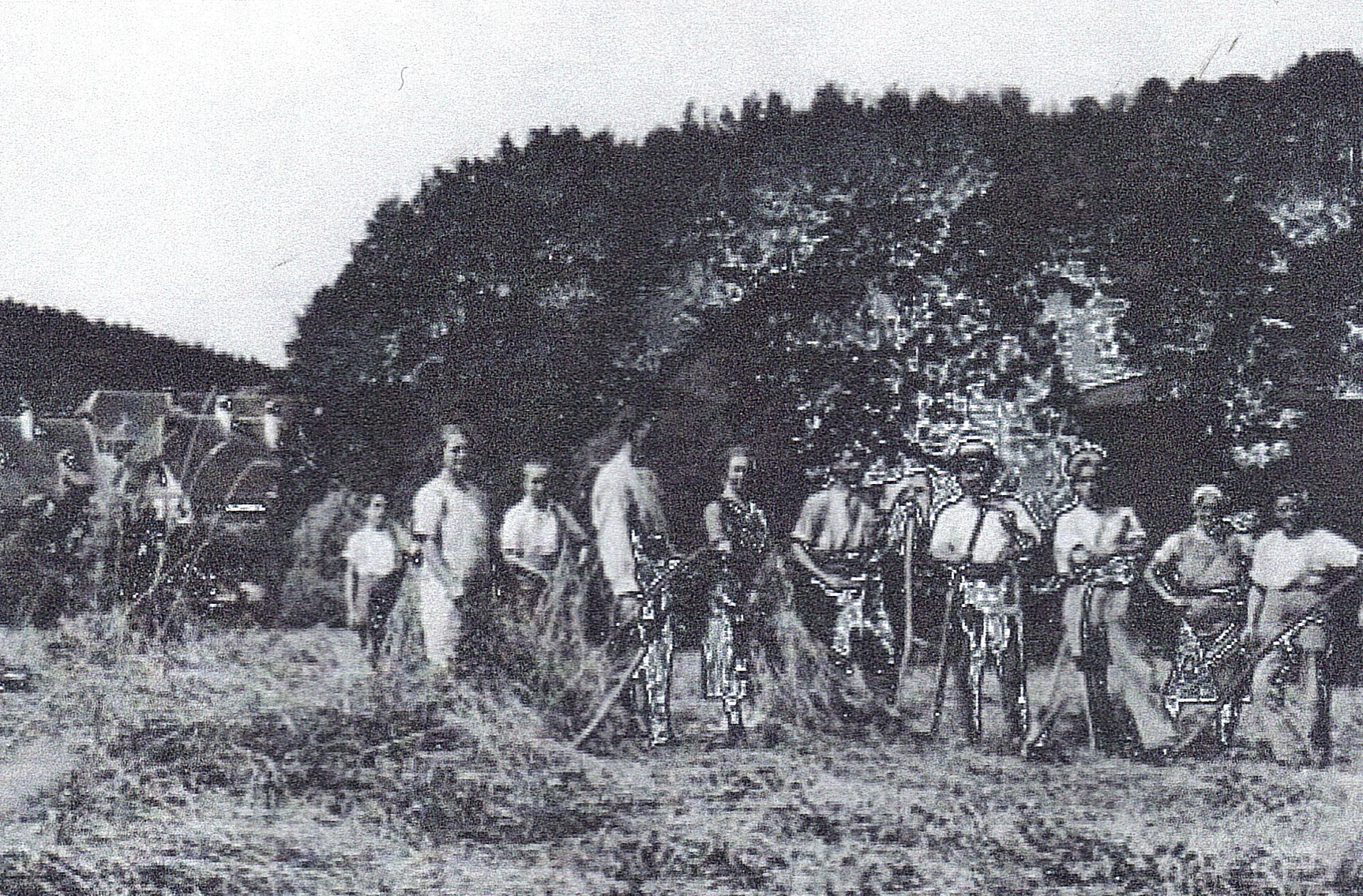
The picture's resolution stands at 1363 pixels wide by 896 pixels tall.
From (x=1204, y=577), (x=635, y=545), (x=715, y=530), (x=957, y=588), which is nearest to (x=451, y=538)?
(x=635, y=545)

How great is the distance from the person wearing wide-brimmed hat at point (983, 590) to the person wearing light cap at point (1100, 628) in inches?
5.4

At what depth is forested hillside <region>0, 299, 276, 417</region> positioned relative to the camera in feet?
18.9

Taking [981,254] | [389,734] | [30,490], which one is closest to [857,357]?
[981,254]

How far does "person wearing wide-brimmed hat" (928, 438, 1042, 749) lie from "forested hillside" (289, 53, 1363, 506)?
359 millimetres

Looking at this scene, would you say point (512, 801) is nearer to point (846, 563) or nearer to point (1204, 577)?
Answer: point (846, 563)

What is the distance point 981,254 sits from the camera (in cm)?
586

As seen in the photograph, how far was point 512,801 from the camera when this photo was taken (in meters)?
5.42

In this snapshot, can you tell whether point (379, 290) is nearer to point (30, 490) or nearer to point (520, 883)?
point (30, 490)

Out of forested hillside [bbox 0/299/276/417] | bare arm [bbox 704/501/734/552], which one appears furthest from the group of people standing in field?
forested hillside [bbox 0/299/276/417]

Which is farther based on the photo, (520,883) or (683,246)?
(683,246)

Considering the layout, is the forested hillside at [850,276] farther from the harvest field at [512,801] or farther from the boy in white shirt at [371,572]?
the harvest field at [512,801]

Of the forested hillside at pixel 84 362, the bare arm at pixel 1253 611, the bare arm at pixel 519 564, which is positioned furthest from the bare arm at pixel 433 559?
the bare arm at pixel 1253 611

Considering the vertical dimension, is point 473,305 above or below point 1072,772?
above

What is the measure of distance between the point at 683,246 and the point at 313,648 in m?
2.13
